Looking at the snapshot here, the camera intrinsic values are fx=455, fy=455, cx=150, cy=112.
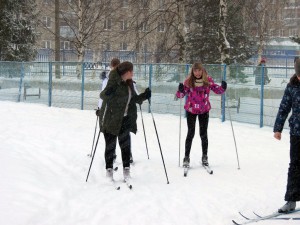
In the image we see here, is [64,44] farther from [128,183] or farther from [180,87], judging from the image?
[128,183]

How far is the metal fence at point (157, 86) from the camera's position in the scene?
12.5m

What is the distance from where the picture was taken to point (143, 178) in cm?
725

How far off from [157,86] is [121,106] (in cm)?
843

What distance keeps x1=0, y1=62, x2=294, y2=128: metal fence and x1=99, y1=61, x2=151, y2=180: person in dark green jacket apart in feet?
10.9

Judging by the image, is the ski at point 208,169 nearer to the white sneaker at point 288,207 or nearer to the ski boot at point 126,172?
the ski boot at point 126,172

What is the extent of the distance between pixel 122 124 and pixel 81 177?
121cm

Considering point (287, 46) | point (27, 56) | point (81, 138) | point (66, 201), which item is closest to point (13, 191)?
point (66, 201)

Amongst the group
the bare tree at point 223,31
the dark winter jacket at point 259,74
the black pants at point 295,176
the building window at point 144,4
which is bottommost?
the black pants at point 295,176

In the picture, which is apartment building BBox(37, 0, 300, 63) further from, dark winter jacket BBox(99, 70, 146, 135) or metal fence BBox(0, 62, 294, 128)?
dark winter jacket BBox(99, 70, 146, 135)

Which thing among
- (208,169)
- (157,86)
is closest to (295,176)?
(208,169)

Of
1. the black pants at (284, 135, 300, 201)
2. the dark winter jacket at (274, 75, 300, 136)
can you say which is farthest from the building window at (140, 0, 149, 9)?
the black pants at (284, 135, 300, 201)

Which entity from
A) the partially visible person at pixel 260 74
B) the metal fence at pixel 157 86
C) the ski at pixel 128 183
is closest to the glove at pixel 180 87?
the ski at pixel 128 183

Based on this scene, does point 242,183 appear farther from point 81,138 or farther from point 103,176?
point 81,138

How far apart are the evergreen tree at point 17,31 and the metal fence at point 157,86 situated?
8.40 meters
